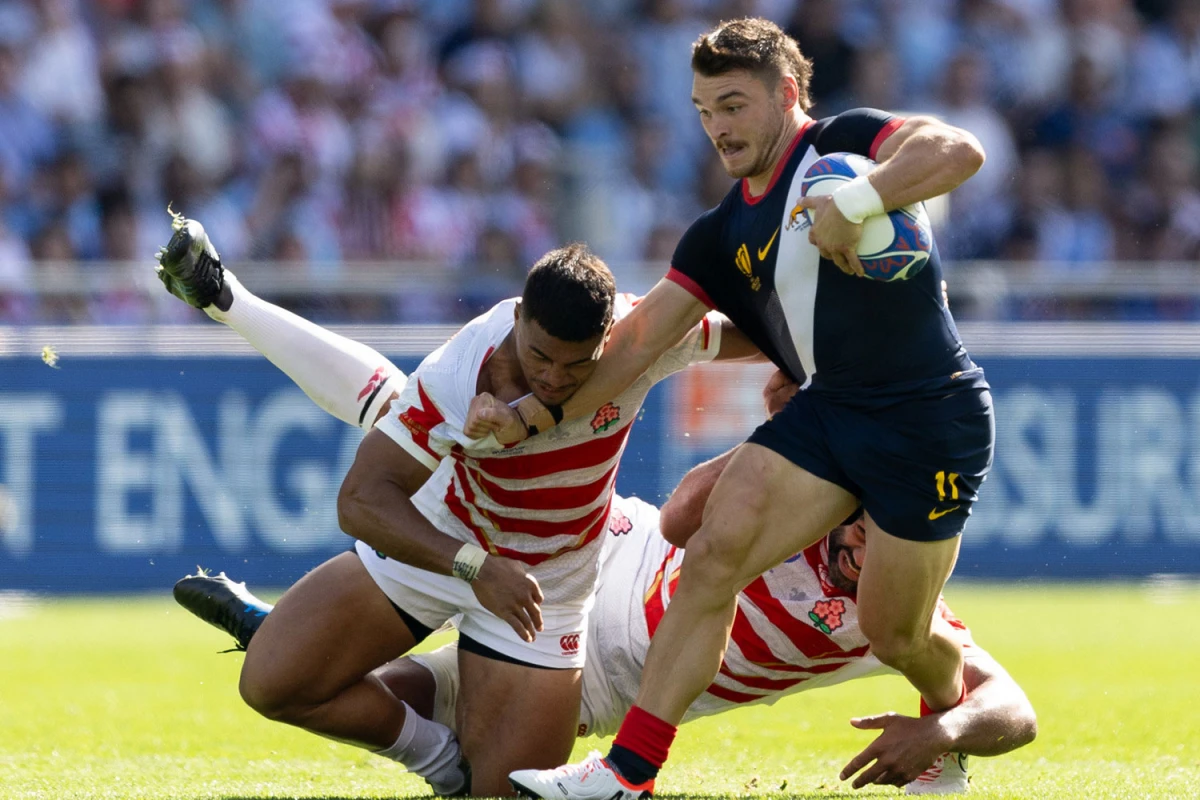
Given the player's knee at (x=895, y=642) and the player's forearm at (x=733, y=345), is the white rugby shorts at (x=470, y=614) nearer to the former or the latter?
the player's forearm at (x=733, y=345)

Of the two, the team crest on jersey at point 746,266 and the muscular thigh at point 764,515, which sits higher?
the team crest on jersey at point 746,266

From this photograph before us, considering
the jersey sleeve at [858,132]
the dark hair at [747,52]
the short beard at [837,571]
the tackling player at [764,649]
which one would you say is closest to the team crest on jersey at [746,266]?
the jersey sleeve at [858,132]

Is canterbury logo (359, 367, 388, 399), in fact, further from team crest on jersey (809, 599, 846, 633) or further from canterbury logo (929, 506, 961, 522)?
canterbury logo (929, 506, 961, 522)

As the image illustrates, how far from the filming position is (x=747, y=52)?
486 cm

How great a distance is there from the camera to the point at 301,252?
39.6 feet

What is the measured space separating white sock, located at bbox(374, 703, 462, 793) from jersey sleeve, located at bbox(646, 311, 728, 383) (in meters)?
1.38

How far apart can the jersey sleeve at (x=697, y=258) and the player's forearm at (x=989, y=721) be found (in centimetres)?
145

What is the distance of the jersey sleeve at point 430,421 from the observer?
16.8 ft

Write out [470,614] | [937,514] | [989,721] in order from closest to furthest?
[937,514] < [989,721] < [470,614]

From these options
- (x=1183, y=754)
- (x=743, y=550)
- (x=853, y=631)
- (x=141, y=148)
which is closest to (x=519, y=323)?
(x=743, y=550)

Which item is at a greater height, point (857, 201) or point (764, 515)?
point (857, 201)

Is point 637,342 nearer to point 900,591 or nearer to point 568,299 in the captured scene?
point 568,299

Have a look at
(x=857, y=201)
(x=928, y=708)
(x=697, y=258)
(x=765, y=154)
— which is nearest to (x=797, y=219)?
(x=765, y=154)

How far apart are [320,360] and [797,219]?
2388 mm
